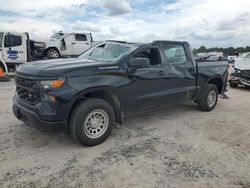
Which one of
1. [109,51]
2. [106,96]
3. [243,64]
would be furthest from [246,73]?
[106,96]

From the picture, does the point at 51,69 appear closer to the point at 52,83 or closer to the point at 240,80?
the point at 52,83

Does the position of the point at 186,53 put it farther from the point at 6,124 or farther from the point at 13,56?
the point at 13,56

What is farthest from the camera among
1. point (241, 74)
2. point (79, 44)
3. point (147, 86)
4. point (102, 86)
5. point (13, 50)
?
point (79, 44)

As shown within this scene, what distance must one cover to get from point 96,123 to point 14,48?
1083 cm

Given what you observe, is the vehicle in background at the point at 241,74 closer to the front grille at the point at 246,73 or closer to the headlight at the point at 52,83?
the front grille at the point at 246,73

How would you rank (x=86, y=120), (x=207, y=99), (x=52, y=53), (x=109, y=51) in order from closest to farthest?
(x=86, y=120)
(x=109, y=51)
(x=207, y=99)
(x=52, y=53)

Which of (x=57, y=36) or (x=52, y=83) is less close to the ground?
(x=57, y=36)

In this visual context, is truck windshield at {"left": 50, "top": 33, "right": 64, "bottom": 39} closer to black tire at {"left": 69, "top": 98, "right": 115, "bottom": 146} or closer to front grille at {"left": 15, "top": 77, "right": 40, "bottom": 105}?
front grille at {"left": 15, "top": 77, "right": 40, "bottom": 105}

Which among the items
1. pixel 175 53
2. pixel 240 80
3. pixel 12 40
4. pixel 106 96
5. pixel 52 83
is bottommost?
pixel 240 80

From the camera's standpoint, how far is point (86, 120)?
376 centimetres

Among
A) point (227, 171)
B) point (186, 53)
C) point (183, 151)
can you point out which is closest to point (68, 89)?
point (183, 151)

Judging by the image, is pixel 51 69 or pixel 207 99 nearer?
pixel 51 69

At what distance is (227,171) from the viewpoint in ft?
10.6

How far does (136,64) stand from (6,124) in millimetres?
3029
